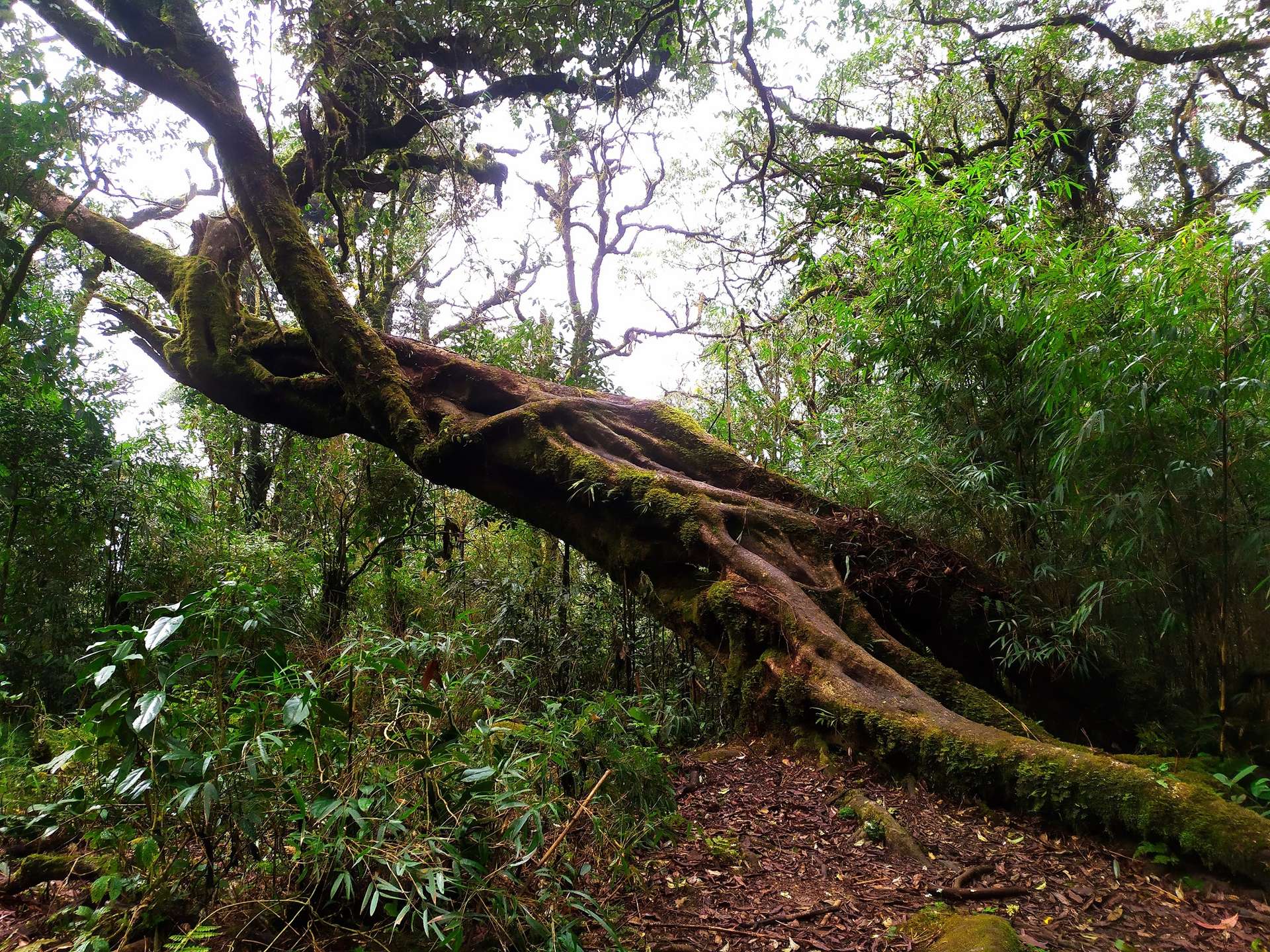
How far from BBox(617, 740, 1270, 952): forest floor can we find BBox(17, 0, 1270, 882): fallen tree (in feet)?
0.43

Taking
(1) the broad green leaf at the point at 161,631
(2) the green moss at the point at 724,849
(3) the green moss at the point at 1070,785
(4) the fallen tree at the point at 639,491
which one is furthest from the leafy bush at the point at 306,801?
(4) the fallen tree at the point at 639,491

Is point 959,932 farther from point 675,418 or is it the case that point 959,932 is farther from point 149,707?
point 675,418

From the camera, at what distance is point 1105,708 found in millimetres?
3668

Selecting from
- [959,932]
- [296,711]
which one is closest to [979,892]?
[959,932]

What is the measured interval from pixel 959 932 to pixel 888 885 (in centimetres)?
47

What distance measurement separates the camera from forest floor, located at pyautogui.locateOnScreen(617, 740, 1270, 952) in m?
2.05

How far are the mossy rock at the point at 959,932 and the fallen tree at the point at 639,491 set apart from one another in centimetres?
92

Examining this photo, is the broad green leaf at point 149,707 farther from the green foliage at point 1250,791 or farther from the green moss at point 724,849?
the green foliage at point 1250,791

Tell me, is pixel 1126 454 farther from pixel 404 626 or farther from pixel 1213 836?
pixel 404 626

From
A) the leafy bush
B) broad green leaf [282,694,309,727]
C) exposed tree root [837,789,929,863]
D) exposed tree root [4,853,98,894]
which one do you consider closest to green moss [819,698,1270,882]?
exposed tree root [837,789,929,863]

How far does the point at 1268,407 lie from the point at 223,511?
9.76m

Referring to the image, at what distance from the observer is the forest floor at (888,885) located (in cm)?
205

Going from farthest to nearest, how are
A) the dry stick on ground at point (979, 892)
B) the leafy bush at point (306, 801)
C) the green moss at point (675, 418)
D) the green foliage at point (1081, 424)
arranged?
the green moss at point (675, 418) → the green foliage at point (1081, 424) → the dry stick on ground at point (979, 892) → the leafy bush at point (306, 801)

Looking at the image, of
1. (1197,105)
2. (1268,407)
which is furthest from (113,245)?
(1197,105)
